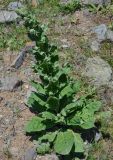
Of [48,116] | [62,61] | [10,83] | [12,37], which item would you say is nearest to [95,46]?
[62,61]

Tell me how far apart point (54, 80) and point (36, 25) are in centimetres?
82

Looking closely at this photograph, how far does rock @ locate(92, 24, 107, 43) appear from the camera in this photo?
9.00 metres

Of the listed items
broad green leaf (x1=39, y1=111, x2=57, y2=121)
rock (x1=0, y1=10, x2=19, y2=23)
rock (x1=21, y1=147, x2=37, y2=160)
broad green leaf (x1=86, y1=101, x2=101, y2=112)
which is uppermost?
rock (x1=0, y1=10, x2=19, y2=23)

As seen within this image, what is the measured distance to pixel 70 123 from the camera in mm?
7000

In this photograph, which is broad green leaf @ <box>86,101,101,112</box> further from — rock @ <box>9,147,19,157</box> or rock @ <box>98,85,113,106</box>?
rock @ <box>9,147,19,157</box>

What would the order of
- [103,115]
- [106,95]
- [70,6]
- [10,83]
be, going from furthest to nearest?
1. [70,6]
2. [10,83]
3. [106,95]
4. [103,115]

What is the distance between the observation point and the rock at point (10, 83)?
791 cm

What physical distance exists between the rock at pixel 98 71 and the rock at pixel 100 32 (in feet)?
1.89

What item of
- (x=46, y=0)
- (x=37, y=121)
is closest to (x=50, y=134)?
(x=37, y=121)

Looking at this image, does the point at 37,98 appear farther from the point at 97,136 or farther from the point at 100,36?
the point at 100,36

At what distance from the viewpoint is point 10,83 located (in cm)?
797

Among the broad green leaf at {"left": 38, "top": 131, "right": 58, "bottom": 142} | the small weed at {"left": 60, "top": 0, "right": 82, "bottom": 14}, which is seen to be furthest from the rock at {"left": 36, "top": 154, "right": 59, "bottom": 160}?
the small weed at {"left": 60, "top": 0, "right": 82, "bottom": 14}

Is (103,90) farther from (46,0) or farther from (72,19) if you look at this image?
(46,0)

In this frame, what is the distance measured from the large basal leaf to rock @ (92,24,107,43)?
8.57 feet
